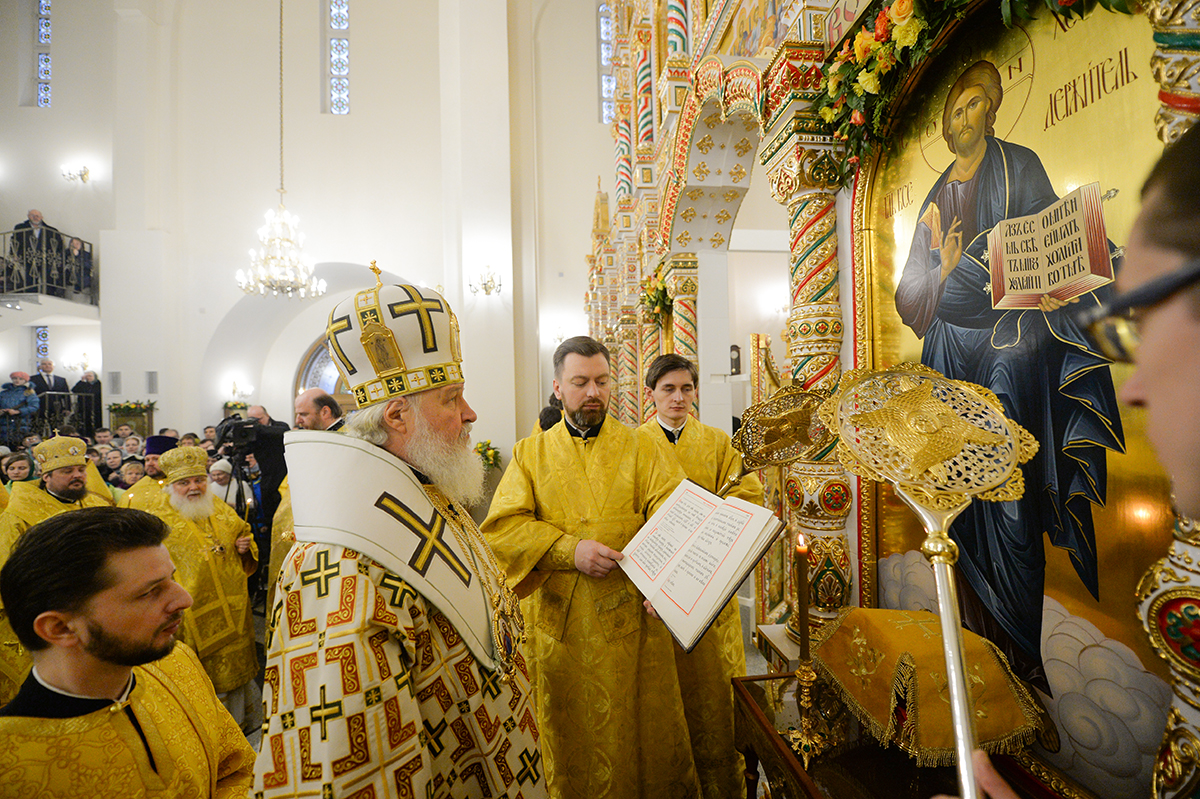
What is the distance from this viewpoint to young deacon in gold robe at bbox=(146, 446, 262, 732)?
11.1 ft

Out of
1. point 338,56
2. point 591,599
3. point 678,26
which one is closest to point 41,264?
point 338,56

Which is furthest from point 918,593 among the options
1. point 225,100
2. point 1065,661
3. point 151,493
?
point 225,100

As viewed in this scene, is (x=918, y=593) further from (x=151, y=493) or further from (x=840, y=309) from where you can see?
Answer: (x=151, y=493)

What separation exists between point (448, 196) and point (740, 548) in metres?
10.7

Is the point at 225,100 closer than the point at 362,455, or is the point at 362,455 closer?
the point at 362,455

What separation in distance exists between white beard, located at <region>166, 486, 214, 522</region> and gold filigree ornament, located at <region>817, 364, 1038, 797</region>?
3895mm

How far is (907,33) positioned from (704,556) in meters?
1.83

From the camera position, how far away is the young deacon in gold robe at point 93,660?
1286 mm

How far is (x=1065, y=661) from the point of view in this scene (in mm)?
1479

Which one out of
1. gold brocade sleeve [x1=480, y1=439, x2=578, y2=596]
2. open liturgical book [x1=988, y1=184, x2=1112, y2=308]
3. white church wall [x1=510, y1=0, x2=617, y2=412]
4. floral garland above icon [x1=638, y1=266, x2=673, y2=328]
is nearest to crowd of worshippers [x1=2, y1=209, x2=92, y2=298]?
white church wall [x1=510, y1=0, x2=617, y2=412]

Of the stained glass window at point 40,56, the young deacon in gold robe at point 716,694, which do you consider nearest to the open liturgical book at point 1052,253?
the young deacon in gold robe at point 716,694

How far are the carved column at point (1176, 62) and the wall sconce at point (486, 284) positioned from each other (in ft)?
30.6

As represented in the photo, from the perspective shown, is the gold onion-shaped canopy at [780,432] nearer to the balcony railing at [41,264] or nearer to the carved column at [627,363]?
the carved column at [627,363]

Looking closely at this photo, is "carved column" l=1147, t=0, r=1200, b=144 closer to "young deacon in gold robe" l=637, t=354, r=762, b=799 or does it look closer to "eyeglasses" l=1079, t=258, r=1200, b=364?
"eyeglasses" l=1079, t=258, r=1200, b=364
